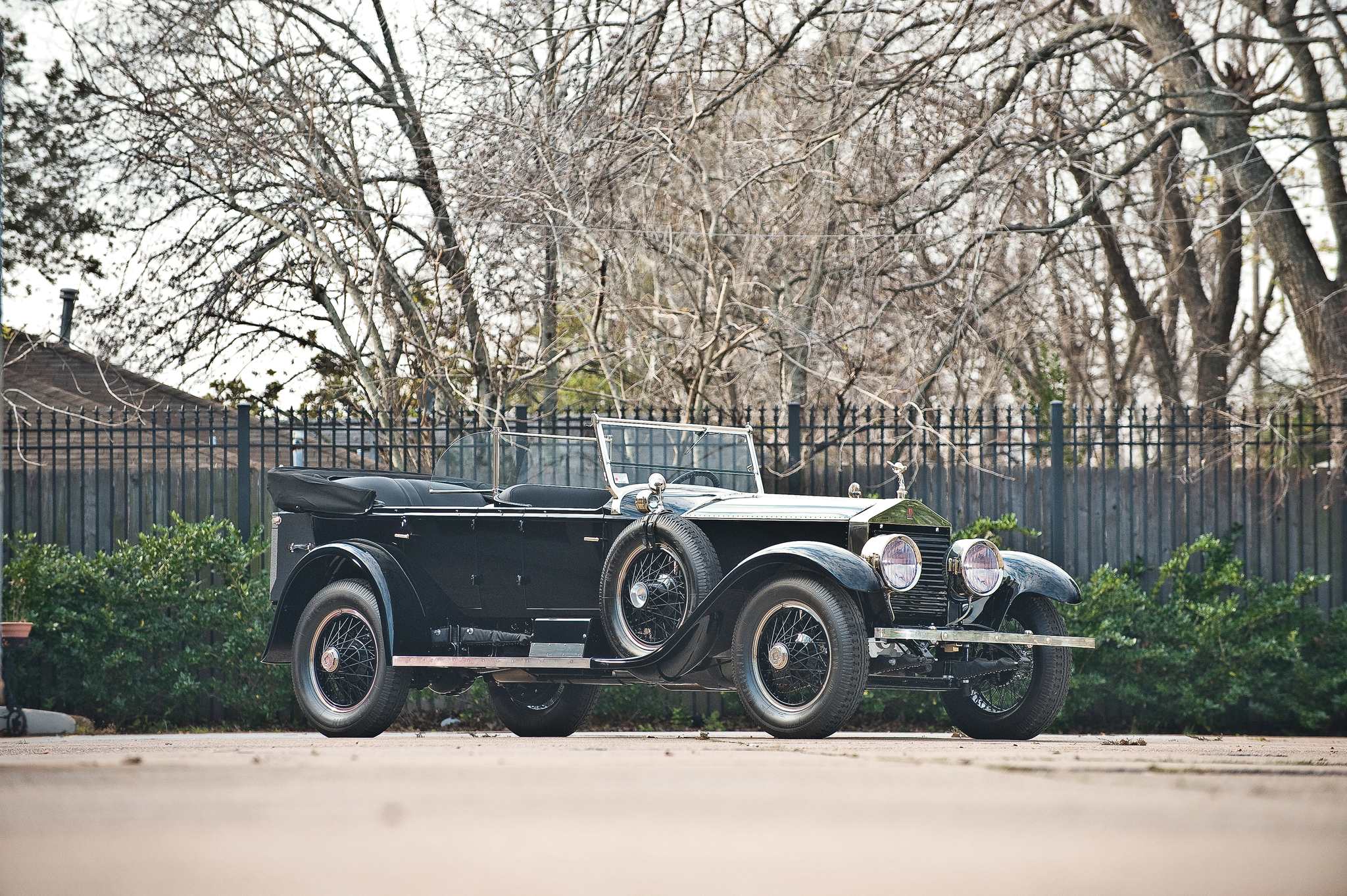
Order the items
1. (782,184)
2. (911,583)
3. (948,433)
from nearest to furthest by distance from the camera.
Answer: (911,583), (948,433), (782,184)

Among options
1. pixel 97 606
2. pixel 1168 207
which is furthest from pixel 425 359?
pixel 1168 207

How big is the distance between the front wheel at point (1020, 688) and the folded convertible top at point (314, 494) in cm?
337

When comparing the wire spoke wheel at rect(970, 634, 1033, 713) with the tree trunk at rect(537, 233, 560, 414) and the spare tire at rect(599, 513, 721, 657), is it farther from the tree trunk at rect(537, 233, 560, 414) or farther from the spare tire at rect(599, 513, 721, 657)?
the tree trunk at rect(537, 233, 560, 414)

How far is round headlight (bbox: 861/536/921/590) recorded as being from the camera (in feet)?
Result: 20.3

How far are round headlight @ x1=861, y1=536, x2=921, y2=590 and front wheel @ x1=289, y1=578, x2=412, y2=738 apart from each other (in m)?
2.62

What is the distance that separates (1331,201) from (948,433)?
4.78 m

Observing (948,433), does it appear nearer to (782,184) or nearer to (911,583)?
(782,184)

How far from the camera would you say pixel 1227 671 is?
31.7ft

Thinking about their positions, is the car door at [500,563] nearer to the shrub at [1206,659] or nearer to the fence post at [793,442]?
the fence post at [793,442]

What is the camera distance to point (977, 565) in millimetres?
6645

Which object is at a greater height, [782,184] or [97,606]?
[782,184]

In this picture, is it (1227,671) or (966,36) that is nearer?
(1227,671)

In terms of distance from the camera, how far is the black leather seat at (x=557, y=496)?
7.15 meters

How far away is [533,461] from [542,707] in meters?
1.58
